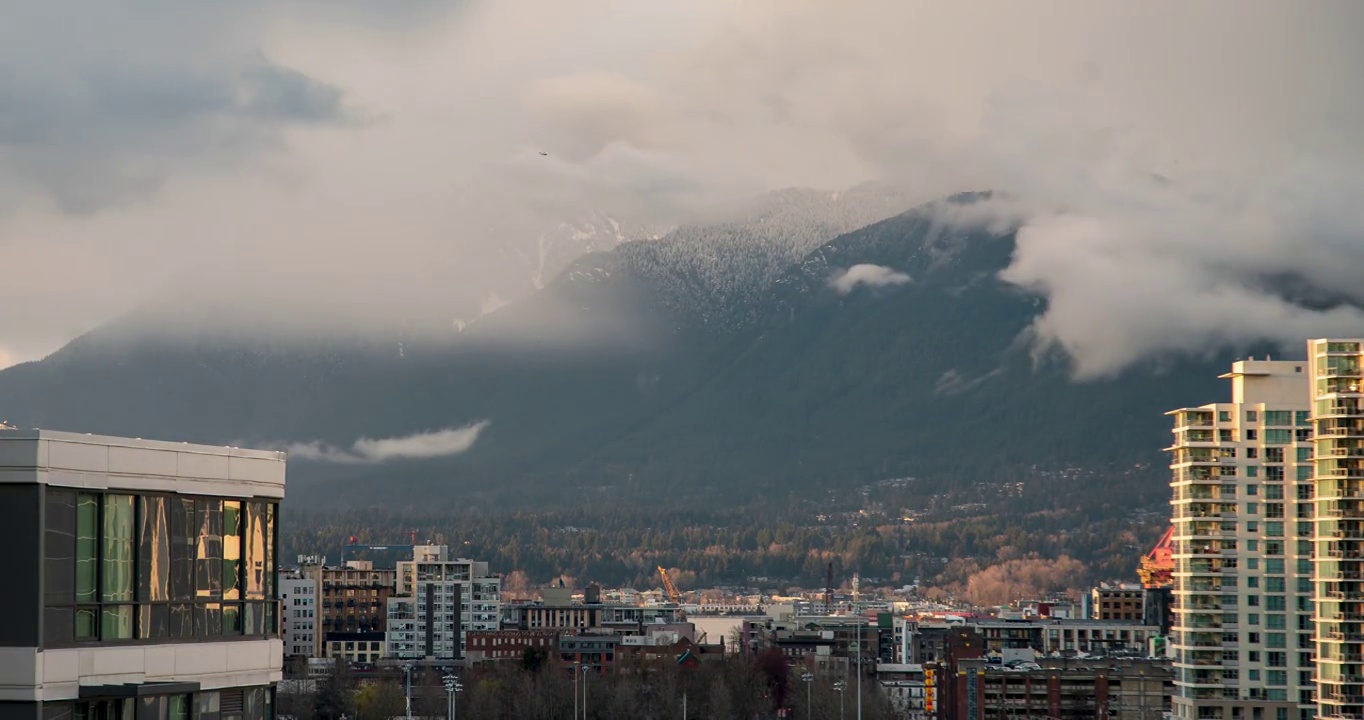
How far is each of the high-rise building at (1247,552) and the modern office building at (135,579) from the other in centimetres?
13232

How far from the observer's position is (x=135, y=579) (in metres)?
35.2

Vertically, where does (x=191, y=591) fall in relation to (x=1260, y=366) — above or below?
below

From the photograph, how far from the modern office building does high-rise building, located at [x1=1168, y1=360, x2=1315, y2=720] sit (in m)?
132

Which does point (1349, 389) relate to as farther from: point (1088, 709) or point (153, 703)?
point (153, 703)

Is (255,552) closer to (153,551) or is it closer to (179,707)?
(153,551)

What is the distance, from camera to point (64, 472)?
3381 cm

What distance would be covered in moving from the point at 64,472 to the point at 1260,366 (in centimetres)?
15603

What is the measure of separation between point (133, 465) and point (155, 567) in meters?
1.70

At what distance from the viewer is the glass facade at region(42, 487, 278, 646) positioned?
33.9m

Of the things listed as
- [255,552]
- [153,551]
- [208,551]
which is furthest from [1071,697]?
[153,551]

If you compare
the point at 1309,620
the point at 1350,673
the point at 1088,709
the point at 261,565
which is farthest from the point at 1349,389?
the point at 261,565

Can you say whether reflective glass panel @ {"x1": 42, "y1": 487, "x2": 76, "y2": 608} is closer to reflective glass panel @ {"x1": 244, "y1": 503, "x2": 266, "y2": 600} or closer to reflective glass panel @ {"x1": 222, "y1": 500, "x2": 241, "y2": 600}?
reflective glass panel @ {"x1": 222, "y1": 500, "x2": 241, "y2": 600}

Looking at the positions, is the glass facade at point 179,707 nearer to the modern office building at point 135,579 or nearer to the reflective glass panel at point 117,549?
the modern office building at point 135,579

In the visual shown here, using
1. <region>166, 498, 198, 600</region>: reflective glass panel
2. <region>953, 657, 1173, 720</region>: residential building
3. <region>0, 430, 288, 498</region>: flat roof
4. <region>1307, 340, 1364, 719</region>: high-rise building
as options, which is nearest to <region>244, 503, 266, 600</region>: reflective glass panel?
<region>0, 430, 288, 498</region>: flat roof
